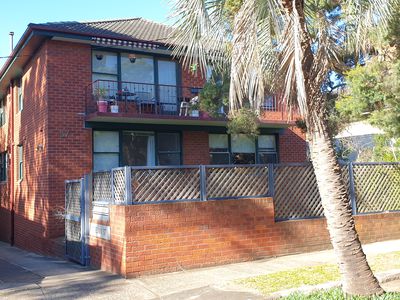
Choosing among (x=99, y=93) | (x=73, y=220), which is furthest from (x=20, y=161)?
(x=73, y=220)

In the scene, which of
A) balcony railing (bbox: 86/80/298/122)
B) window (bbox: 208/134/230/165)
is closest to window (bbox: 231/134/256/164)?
window (bbox: 208/134/230/165)

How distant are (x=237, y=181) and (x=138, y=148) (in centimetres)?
584

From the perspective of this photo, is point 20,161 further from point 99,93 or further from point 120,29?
point 120,29

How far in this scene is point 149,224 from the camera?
8.48m

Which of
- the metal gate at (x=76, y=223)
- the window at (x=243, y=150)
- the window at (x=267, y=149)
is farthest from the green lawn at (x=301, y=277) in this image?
the window at (x=267, y=149)

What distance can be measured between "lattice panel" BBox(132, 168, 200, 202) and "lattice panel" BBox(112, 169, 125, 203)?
0.22m

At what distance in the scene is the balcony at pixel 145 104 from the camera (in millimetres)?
13406

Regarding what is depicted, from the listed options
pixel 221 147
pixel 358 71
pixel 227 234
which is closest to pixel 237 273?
pixel 227 234

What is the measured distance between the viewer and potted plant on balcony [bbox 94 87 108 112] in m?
13.3

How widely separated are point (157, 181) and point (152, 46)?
22.7 feet

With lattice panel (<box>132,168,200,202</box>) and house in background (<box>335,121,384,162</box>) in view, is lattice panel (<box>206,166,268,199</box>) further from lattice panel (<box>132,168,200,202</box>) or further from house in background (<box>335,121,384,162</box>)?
house in background (<box>335,121,384,162</box>)

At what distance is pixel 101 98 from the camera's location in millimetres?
13727

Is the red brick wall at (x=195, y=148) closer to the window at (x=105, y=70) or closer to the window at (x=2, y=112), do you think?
the window at (x=105, y=70)

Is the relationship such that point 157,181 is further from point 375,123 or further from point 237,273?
point 375,123
